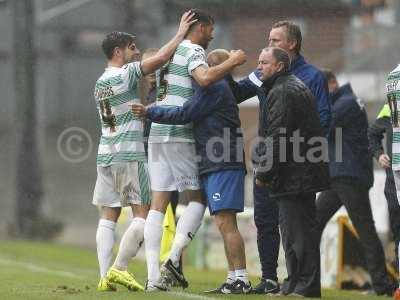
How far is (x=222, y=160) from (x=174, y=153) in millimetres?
411

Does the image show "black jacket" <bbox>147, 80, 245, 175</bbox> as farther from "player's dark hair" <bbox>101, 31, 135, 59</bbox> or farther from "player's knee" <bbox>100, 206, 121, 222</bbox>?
"player's knee" <bbox>100, 206, 121, 222</bbox>

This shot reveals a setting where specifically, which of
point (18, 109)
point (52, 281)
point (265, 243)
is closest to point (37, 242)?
point (18, 109)

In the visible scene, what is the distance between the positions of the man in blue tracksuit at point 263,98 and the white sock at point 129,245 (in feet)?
3.28

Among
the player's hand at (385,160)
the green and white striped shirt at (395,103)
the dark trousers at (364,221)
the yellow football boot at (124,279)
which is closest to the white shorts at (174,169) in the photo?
the yellow football boot at (124,279)

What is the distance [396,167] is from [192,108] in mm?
1625

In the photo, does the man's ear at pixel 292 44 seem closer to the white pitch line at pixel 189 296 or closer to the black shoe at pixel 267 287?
the black shoe at pixel 267 287

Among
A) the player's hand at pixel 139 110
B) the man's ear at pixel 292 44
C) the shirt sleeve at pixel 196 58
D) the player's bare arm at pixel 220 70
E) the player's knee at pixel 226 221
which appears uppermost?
the man's ear at pixel 292 44

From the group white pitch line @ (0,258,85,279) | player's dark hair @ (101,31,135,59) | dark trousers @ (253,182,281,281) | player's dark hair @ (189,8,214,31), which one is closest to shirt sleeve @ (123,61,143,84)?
player's dark hair @ (101,31,135,59)

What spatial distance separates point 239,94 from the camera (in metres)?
9.77

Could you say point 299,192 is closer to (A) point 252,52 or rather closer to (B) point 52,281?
(B) point 52,281

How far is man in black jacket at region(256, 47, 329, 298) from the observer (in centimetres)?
880

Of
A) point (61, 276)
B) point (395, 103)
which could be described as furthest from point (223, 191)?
point (61, 276)

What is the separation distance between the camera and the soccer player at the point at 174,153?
9.31m

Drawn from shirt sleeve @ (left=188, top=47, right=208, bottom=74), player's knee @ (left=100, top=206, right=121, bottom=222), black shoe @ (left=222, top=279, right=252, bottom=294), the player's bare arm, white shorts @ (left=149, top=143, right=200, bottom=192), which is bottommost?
black shoe @ (left=222, top=279, right=252, bottom=294)
